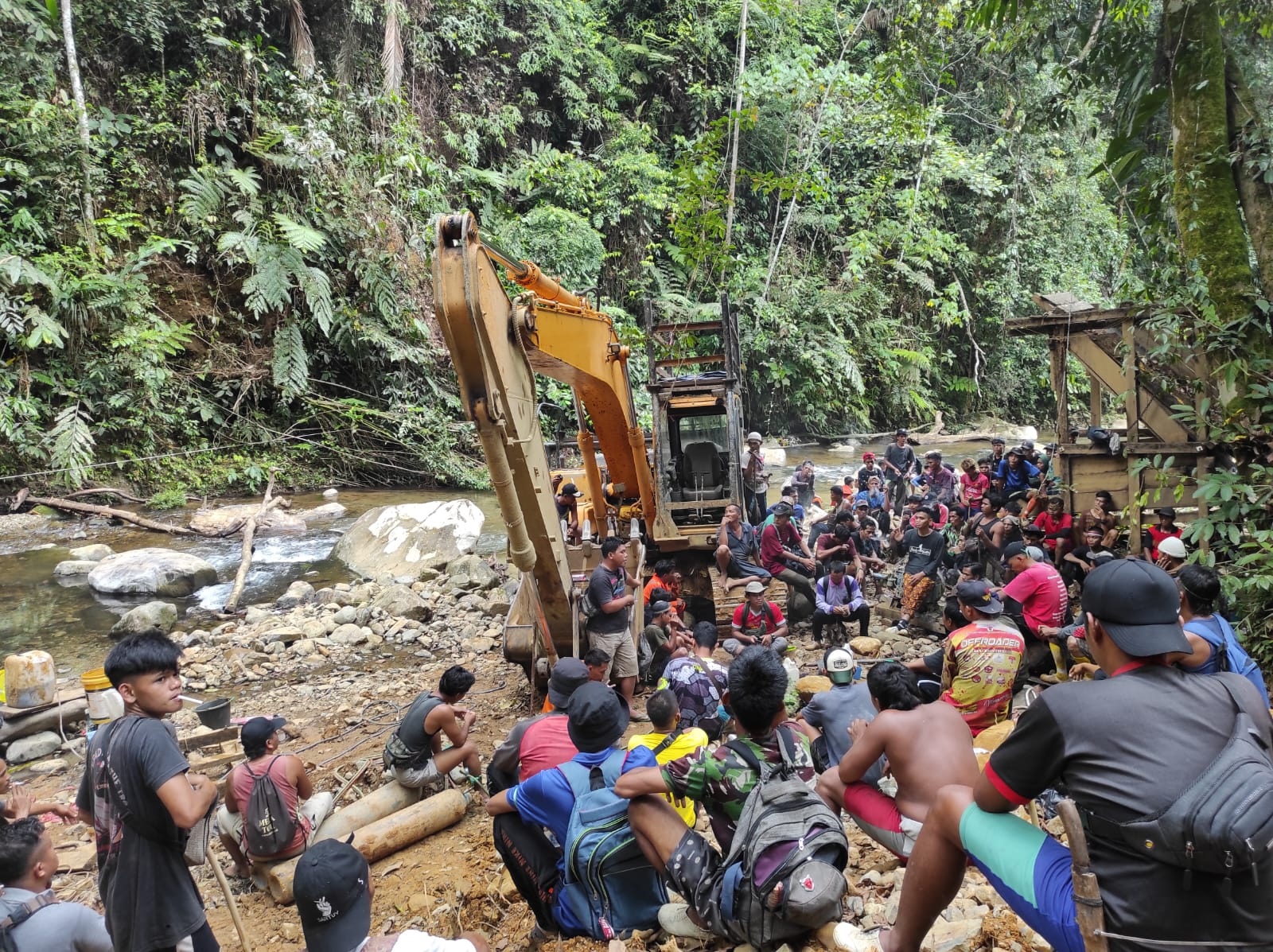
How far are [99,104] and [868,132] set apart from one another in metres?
18.8

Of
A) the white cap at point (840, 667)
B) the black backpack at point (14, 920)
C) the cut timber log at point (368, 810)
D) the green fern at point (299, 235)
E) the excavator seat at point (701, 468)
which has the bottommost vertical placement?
the cut timber log at point (368, 810)

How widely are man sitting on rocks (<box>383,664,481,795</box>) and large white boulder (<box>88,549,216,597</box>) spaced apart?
7.86 m

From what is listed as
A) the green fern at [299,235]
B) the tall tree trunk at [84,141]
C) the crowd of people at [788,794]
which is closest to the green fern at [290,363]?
the green fern at [299,235]

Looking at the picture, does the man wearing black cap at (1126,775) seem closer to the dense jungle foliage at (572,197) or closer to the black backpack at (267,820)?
the black backpack at (267,820)

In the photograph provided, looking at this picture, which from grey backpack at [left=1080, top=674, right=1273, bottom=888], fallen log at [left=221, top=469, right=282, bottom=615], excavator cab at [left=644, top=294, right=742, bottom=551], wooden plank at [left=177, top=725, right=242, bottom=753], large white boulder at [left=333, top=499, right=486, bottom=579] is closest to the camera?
grey backpack at [left=1080, top=674, right=1273, bottom=888]

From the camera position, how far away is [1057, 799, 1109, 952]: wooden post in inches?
69.7

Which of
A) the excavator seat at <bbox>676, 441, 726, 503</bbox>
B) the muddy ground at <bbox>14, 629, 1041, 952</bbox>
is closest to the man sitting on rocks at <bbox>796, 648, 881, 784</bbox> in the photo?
the muddy ground at <bbox>14, 629, 1041, 952</bbox>

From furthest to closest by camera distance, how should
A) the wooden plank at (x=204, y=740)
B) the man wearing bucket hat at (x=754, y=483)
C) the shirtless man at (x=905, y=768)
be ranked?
the man wearing bucket hat at (x=754, y=483) < the wooden plank at (x=204, y=740) < the shirtless man at (x=905, y=768)

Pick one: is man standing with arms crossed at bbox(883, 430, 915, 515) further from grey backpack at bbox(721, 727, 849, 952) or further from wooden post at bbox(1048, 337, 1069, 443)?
grey backpack at bbox(721, 727, 849, 952)

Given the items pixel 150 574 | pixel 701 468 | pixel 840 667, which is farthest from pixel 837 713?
pixel 150 574

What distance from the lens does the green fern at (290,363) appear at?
15984mm

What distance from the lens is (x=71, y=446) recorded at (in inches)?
549

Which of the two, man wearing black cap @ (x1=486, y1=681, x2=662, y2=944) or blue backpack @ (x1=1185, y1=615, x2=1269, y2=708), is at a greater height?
blue backpack @ (x1=1185, y1=615, x2=1269, y2=708)

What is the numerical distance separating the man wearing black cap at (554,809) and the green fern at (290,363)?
14571 millimetres
